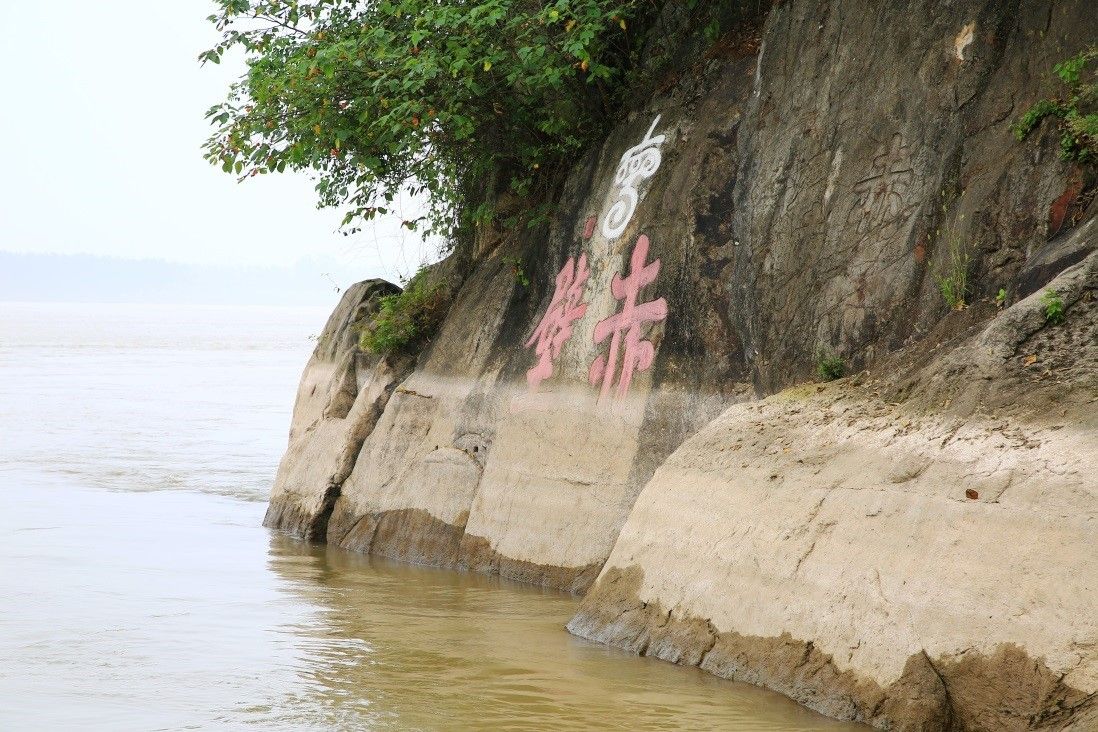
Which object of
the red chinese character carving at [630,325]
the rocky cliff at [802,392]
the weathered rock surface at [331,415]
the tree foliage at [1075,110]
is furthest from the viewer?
the weathered rock surface at [331,415]

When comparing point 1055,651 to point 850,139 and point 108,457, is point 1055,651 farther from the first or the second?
point 108,457

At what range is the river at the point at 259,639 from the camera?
631 centimetres

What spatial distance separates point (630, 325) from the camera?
31.3 ft

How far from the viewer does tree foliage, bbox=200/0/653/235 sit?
32.2 feet

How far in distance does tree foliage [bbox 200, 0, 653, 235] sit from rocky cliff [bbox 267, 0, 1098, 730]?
63cm

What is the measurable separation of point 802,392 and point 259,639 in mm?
3723

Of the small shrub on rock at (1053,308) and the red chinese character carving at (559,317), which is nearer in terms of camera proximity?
the small shrub on rock at (1053,308)

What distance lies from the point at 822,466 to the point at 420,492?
4892 mm

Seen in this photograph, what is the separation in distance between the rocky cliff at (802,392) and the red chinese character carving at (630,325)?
0.02 metres

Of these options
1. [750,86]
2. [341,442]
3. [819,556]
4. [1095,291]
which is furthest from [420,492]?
[1095,291]

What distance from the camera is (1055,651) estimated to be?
5125 millimetres

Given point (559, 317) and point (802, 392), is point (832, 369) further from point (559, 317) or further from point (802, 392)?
point (559, 317)

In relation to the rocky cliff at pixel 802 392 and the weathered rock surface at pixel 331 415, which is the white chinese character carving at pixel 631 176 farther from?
the weathered rock surface at pixel 331 415

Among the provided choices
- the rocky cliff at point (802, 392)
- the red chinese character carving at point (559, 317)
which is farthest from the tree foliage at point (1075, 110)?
the red chinese character carving at point (559, 317)
